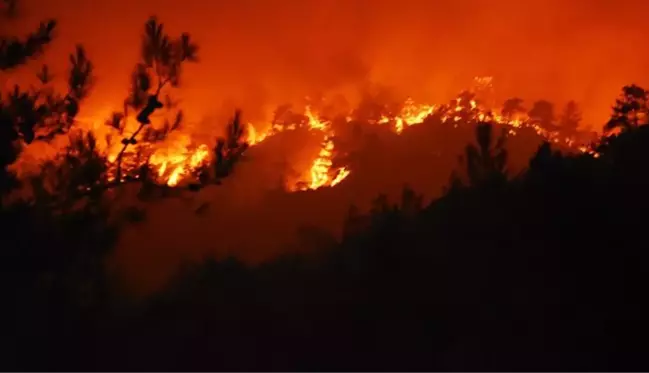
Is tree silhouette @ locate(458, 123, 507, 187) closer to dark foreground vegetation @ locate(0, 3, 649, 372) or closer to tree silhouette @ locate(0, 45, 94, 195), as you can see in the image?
dark foreground vegetation @ locate(0, 3, 649, 372)

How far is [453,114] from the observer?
20453 millimetres

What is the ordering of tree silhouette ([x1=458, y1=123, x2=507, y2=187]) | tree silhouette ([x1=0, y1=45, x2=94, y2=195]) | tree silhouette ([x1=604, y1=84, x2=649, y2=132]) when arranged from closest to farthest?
tree silhouette ([x1=0, y1=45, x2=94, y2=195]) → tree silhouette ([x1=458, y1=123, x2=507, y2=187]) → tree silhouette ([x1=604, y1=84, x2=649, y2=132])

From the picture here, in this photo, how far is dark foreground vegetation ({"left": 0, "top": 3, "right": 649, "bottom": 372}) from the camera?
823 cm

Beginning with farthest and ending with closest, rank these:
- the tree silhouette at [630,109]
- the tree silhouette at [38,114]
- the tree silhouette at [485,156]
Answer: the tree silhouette at [630,109]
the tree silhouette at [485,156]
the tree silhouette at [38,114]

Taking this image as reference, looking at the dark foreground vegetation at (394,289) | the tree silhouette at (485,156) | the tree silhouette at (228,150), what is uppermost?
the tree silhouette at (485,156)

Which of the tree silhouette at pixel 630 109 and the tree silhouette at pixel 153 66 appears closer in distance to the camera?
the tree silhouette at pixel 153 66

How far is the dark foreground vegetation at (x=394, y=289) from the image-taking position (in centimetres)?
823

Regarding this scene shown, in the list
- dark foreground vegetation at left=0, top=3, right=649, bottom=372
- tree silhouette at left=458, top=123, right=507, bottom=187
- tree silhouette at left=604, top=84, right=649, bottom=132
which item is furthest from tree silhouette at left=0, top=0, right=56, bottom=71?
tree silhouette at left=604, top=84, right=649, bottom=132

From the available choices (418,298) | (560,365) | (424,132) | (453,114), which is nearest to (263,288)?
(418,298)

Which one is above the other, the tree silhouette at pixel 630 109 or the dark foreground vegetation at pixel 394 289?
the tree silhouette at pixel 630 109

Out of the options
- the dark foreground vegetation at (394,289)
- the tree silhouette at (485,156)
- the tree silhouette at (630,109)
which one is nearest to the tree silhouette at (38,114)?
the dark foreground vegetation at (394,289)

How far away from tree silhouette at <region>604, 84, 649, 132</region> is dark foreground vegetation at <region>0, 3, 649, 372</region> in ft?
11.3

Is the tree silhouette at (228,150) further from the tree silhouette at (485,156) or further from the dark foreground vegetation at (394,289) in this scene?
→ the tree silhouette at (485,156)

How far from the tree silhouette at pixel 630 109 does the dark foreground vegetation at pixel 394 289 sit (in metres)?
3.43
